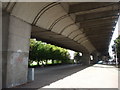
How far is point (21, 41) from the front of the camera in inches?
443

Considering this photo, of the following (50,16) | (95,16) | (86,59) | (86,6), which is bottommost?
(86,59)

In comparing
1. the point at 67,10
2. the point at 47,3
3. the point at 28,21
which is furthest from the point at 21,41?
the point at 67,10

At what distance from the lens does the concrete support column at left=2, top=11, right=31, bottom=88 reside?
9.79 m

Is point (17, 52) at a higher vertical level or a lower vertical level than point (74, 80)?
higher

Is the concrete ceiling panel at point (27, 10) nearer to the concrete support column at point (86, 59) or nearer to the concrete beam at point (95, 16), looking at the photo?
the concrete beam at point (95, 16)

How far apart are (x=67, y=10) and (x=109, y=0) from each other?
390 cm

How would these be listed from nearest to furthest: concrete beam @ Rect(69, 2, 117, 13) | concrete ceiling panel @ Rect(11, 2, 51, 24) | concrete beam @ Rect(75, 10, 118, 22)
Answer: concrete ceiling panel @ Rect(11, 2, 51, 24), concrete beam @ Rect(69, 2, 117, 13), concrete beam @ Rect(75, 10, 118, 22)

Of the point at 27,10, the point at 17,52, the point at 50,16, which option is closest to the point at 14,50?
the point at 17,52

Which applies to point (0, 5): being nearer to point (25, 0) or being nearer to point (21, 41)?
point (25, 0)

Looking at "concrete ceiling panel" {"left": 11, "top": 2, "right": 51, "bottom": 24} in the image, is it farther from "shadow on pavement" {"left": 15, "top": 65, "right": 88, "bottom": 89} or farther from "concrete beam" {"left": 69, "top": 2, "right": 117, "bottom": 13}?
"shadow on pavement" {"left": 15, "top": 65, "right": 88, "bottom": 89}

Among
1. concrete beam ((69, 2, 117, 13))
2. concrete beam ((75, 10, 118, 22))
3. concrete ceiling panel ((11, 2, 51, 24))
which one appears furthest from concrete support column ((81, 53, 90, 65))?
concrete ceiling panel ((11, 2, 51, 24))

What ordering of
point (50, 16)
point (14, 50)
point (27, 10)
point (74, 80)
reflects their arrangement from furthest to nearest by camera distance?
point (50, 16)
point (74, 80)
point (27, 10)
point (14, 50)

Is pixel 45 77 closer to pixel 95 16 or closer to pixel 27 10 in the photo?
pixel 27 10

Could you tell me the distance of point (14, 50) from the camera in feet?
34.2
